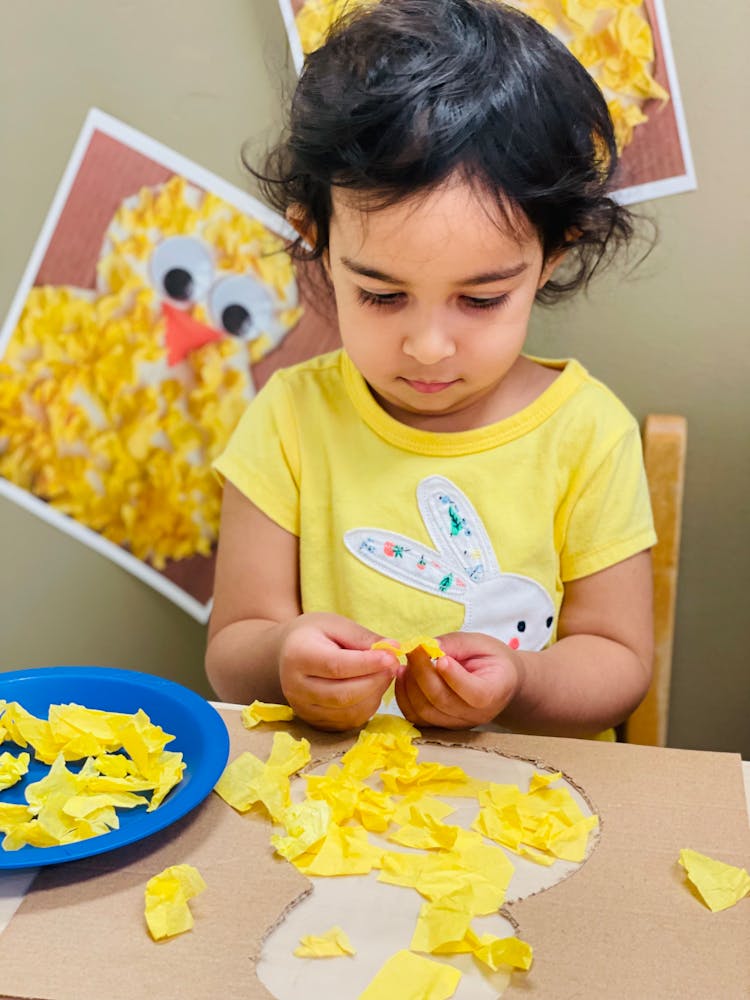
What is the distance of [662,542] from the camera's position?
1.12 meters

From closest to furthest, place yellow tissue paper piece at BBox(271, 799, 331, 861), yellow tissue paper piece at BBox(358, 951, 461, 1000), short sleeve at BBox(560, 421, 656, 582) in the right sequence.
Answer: yellow tissue paper piece at BBox(358, 951, 461, 1000) < yellow tissue paper piece at BBox(271, 799, 331, 861) < short sleeve at BBox(560, 421, 656, 582)

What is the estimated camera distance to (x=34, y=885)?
2.01 feet

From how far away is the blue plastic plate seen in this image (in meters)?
0.61

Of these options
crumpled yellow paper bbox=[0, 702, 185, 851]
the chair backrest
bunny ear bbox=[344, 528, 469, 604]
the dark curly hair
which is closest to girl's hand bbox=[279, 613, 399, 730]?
crumpled yellow paper bbox=[0, 702, 185, 851]

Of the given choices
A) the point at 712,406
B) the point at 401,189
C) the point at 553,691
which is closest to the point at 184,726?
the point at 553,691

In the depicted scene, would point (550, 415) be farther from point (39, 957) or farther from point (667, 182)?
point (39, 957)

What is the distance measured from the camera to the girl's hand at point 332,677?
0.75m

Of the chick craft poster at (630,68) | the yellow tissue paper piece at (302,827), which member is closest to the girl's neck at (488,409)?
the chick craft poster at (630,68)

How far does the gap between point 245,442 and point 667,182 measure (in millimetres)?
506

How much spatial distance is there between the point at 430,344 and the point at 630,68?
0.44 metres

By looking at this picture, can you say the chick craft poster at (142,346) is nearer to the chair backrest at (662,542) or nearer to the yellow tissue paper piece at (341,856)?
the chair backrest at (662,542)

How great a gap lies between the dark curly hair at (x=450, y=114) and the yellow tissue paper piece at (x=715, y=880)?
48 cm

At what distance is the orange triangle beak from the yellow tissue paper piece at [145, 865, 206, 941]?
2.39 feet

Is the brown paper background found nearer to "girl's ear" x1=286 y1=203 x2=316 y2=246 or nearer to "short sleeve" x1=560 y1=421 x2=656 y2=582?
"girl's ear" x1=286 y1=203 x2=316 y2=246
